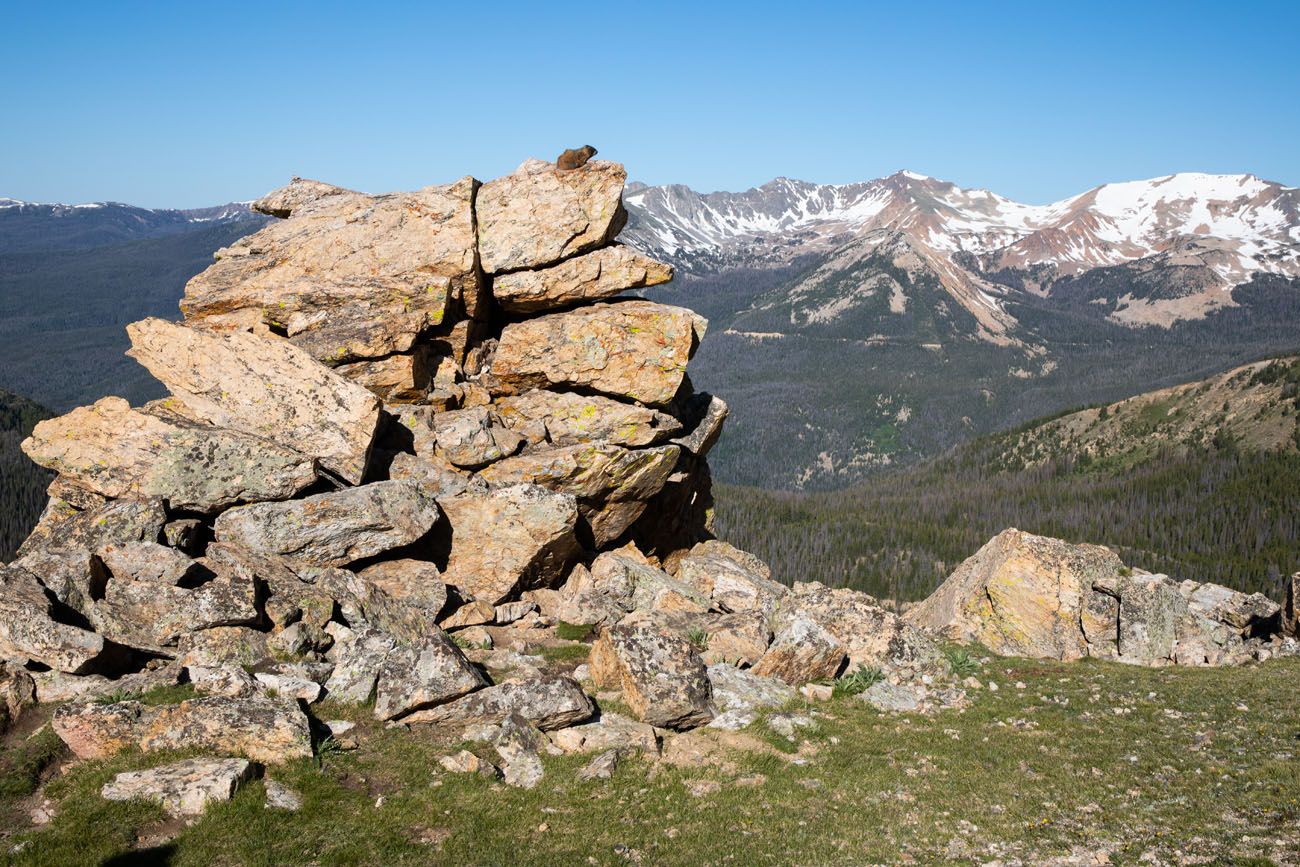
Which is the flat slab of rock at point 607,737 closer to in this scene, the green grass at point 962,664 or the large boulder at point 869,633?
the large boulder at point 869,633

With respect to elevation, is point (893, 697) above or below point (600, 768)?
below

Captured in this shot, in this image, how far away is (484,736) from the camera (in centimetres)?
2122

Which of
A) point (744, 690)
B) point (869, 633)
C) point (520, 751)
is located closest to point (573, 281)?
point (869, 633)

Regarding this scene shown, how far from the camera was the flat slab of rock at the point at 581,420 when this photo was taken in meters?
40.0

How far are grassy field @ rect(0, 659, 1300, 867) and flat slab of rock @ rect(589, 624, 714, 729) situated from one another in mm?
1922

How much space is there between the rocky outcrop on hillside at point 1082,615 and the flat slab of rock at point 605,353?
18.6 m

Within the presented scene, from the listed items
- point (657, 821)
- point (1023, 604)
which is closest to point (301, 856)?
point (657, 821)

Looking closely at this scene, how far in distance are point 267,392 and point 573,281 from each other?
15.7 meters

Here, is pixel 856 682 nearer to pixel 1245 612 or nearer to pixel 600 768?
pixel 600 768

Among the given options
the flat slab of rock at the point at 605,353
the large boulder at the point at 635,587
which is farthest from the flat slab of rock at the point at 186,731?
the flat slab of rock at the point at 605,353

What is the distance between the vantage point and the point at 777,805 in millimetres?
19219

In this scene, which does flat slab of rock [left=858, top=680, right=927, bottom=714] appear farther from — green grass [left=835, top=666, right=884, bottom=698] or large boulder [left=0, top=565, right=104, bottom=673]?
large boulder [left=0, top=565, right=104, bottom=673]

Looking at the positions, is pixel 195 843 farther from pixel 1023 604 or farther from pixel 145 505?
pixel 1023 604

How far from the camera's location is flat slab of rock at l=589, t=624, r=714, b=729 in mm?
23078
